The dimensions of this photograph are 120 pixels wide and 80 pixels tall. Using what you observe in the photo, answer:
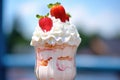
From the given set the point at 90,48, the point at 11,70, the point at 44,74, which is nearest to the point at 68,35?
the point at 44,74

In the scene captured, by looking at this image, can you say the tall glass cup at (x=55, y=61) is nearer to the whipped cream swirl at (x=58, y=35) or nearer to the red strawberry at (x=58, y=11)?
the whipped cream swirl at (x=58, y=35)

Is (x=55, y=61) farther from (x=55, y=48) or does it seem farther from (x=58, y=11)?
(x=58, y=11)

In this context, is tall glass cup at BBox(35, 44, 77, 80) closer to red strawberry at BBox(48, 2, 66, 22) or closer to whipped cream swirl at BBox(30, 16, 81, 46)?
whipped cream swirl at BBox(30, 16, 81, 46)

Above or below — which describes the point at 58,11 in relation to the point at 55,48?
above

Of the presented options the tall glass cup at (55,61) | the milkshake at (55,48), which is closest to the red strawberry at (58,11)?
the milkshake at (55,48)

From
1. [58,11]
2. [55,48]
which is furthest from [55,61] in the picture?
[58,11]

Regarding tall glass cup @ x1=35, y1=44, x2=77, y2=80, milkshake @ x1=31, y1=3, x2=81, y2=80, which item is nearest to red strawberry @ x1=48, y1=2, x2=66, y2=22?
milkshake @ x1=31, y1=3, x2=81, y2=80
